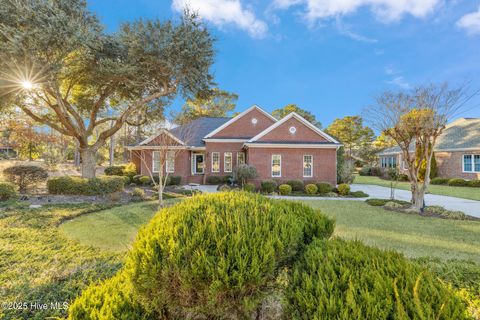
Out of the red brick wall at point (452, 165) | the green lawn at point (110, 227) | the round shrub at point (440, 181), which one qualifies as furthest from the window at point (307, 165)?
the red brick wall at point (452, 165)

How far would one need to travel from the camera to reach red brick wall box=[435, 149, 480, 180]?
21961 millimetres

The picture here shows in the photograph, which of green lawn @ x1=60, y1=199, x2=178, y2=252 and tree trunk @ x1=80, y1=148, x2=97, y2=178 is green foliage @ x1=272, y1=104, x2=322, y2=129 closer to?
tree trunk @ x1=80, y1=148, x2=97, y2=178

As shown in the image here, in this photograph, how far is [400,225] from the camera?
26.8 feet

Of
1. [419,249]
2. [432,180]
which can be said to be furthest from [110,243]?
[432,180]

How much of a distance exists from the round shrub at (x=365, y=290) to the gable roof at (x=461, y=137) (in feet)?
96.2

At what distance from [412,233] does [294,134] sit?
11540 millimetres

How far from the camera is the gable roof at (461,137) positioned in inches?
883

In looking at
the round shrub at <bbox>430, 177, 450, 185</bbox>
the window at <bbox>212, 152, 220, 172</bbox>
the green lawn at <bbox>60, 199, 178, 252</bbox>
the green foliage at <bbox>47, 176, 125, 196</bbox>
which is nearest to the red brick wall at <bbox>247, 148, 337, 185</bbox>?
the window at <bbox>212, 152, 220, 172</bbox>

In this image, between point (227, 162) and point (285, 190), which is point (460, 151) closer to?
point (285, 190)

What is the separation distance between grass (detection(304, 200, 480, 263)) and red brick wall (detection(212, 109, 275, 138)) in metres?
12.4

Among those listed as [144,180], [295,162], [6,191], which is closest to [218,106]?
[144,180]

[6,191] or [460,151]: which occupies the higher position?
[460,151]

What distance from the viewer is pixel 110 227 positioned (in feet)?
24.1

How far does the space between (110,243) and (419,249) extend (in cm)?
832
